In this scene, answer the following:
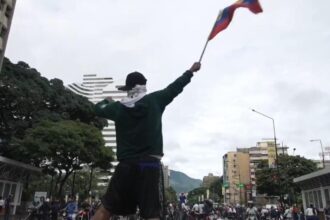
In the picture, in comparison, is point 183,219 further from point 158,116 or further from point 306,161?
point 306,161

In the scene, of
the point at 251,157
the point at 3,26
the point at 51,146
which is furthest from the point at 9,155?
the point at 251,157

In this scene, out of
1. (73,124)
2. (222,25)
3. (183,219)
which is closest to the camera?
(222,25)

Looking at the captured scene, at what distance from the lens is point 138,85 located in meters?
3.75

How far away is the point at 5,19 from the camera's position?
Result: 36.0 m

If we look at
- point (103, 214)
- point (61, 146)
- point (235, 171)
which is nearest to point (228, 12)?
point (103, 214)

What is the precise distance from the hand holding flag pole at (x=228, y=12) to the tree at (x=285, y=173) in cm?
5878

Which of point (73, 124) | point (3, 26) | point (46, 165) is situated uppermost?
point (3, 26)

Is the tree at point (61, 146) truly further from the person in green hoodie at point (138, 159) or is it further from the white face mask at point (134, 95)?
the person in green hoodie at point (138, 159)

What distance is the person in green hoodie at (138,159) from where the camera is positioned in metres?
3.38

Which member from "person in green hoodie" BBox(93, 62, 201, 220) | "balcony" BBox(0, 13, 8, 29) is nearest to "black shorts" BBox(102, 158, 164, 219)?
"person in green hoodie" BBox(93, 62, 201, 220)

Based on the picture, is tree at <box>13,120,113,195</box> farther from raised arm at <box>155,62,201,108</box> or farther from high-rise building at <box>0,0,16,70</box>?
raised arm at <box>155,62,201,108</box>

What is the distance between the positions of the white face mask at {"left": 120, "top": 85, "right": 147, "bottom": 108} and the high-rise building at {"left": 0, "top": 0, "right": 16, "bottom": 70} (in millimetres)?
32826

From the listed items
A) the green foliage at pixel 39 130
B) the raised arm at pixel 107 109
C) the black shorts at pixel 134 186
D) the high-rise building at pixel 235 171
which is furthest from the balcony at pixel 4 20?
the high-rise building at pixel 235 171

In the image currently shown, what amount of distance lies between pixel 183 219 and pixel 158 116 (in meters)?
22.2
